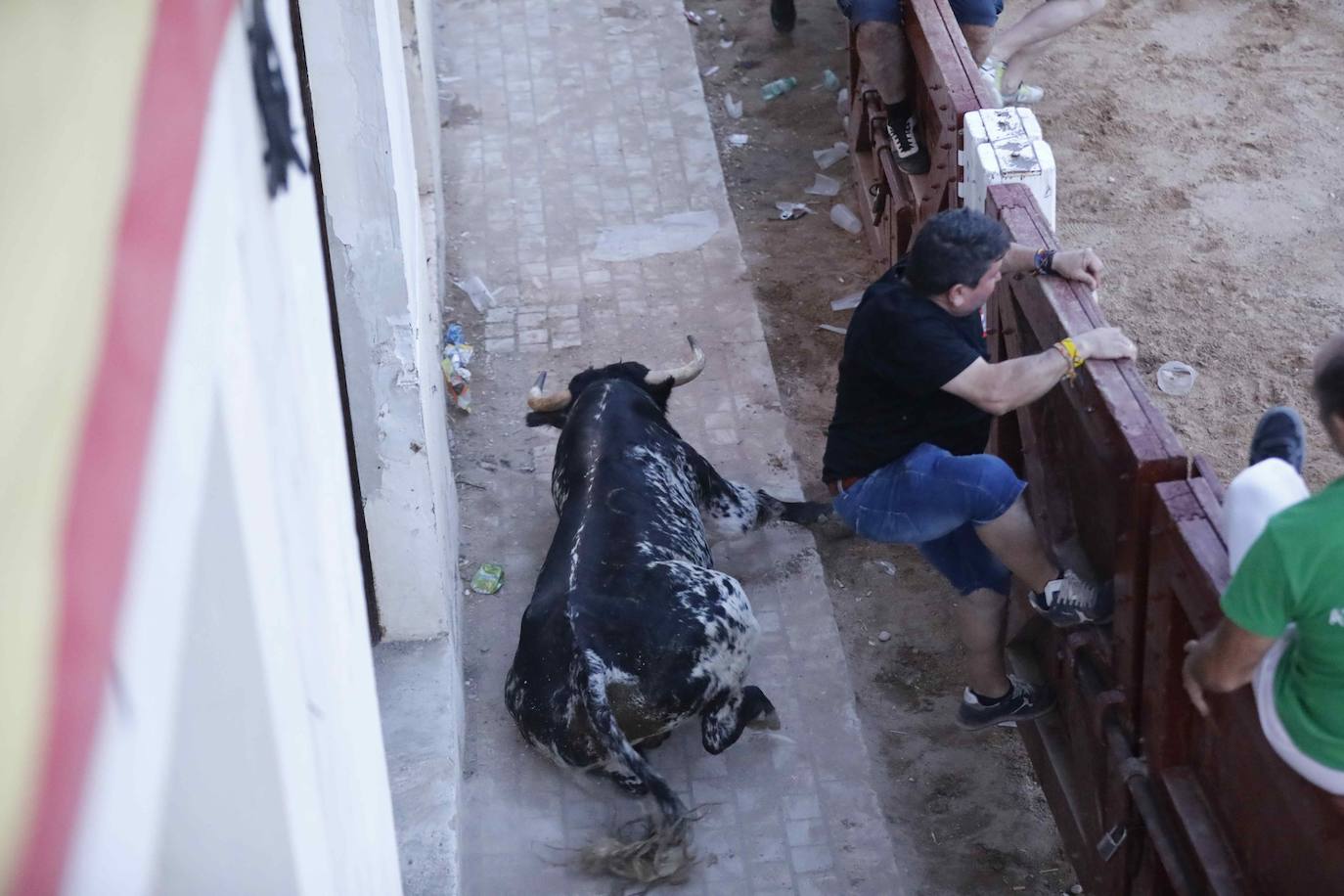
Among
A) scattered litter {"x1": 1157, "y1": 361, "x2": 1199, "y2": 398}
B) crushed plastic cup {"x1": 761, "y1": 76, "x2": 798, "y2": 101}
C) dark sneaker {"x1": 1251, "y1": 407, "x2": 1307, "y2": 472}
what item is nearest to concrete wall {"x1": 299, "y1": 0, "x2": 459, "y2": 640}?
dark sneaker {"x1": 1251, "y1": 407, "x2": 1307, "y2": 472}

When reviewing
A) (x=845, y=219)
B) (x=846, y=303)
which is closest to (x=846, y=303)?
(x=846, y=303)

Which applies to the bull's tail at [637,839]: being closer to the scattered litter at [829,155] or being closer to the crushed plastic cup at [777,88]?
the scattered litter at [829,155]

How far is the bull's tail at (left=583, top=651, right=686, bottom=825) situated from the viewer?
462 centimetres

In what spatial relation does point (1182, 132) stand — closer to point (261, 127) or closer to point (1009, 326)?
point (1009, 326)

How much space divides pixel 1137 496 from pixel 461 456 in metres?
3.82

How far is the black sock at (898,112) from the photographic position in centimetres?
722

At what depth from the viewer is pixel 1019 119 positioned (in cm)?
546

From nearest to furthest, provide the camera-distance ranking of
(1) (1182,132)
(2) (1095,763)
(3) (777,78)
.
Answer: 1. (2) (1095,763)
2. (1) (1182,132)
3. (3) (777,78)

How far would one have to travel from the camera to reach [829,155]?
9062mm

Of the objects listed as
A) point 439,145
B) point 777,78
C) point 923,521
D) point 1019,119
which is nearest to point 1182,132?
point 777,78

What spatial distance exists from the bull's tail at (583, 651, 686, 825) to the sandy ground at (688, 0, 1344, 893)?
0.80 metres

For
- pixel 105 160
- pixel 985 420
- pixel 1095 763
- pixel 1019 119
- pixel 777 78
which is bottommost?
pixel 777 78

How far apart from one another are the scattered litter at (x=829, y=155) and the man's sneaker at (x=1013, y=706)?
486cm

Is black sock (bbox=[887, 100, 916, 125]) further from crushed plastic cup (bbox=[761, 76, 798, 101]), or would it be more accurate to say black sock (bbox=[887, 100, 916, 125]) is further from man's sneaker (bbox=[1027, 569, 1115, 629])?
man's sneaker (bbox=[1027, 569, 1115, 629])
